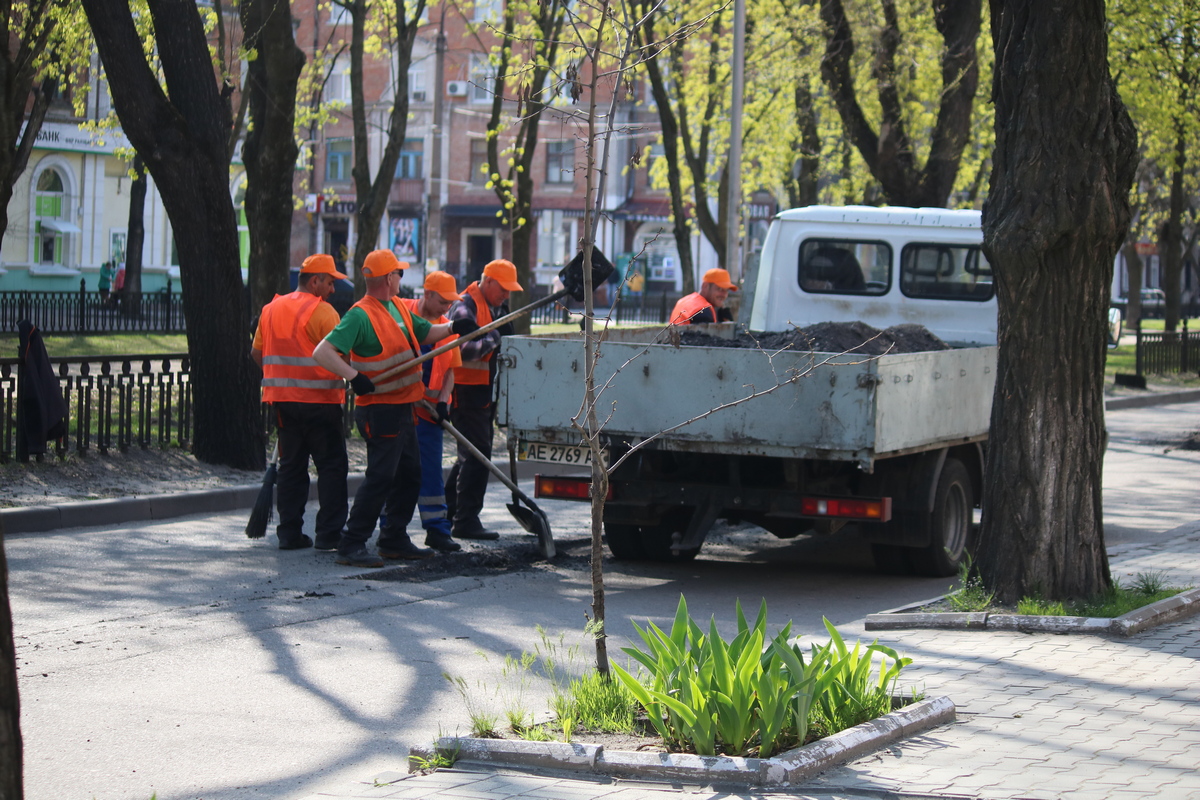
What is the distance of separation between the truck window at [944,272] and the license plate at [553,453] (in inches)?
146

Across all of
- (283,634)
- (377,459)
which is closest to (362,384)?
(377,459)

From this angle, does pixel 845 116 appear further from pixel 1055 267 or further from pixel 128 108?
pixel 1055 267

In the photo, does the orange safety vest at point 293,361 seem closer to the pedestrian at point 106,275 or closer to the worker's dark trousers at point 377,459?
the worker's dark trousers at point 377,459

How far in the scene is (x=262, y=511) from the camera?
30.7 feet

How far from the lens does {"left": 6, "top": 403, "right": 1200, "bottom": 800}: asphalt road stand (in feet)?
16.3

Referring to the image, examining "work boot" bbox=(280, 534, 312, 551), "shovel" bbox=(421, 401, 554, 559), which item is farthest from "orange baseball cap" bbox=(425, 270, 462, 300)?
"work boot" bbox=(280, 534, 312, 551)

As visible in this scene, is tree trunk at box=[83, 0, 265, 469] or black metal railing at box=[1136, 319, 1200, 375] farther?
black metal railing at box=[1136, 319, 1200, 375]

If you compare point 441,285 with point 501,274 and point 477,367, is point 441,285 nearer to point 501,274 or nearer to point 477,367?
point 501,274

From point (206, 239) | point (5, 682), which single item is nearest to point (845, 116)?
point (206, 239)

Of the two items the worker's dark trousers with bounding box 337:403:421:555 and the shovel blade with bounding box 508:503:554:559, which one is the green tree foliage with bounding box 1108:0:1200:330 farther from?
the worker's dark trousers with bounding box 337:403:421:555

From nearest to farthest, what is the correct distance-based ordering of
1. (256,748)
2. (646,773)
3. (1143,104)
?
1. (646,773)
2. (256,748)
3. (1143,104)

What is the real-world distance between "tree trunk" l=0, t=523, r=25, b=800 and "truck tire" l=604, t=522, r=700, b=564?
20.6ft

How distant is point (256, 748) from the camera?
16.5 feet

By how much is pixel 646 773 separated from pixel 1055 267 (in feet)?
12.1
